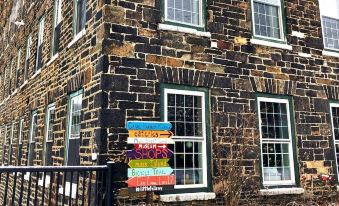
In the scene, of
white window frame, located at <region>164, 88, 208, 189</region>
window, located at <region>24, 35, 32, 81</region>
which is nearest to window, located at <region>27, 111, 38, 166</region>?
window, located at <region>24, 35, 32, 81</region>

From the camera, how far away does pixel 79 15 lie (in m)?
8.80

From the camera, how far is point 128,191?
6.43 metres

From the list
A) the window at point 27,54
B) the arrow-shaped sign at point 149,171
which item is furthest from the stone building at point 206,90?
the window at point 27,54

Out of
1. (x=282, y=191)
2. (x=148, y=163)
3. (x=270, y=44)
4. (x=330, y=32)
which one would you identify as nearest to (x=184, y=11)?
(x=270, y=44)

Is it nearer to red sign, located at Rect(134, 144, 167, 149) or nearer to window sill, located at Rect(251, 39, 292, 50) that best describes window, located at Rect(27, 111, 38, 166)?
red sign, located at Rect(134, 144, 167, 149)

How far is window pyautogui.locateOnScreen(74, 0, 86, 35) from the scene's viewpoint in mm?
8562

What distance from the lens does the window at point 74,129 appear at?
25.5ft

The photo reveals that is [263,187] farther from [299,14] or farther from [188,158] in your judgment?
[299,14]

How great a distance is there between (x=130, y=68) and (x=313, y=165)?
535 cm

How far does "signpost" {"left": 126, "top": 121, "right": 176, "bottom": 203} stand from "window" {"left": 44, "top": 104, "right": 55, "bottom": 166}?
13.0 feet

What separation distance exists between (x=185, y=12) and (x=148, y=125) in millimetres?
3112

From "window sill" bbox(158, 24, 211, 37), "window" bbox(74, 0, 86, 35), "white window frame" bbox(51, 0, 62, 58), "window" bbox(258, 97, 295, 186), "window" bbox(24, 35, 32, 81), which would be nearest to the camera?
"window sill" bbox(158, 24, 211, 37)

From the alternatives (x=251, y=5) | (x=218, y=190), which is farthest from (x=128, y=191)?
(x=251, y=5)

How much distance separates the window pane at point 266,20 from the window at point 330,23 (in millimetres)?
1752
